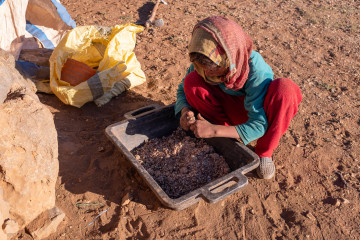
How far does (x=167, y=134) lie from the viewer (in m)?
2.82

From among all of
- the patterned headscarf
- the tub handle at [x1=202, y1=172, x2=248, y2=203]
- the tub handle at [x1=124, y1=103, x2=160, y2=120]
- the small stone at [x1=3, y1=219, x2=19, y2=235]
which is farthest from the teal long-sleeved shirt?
the small stone at [x1=3, y1=219, x2=19, y2=235]

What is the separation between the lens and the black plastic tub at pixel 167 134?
1.93 m

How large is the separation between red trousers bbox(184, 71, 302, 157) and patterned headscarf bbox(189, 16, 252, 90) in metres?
0.32

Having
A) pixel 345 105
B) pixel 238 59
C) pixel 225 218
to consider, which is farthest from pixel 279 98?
pixel 345 105

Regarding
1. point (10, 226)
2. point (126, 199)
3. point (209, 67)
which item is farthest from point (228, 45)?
point (10, 226)

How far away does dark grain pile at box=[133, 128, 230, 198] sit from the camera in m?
2.36

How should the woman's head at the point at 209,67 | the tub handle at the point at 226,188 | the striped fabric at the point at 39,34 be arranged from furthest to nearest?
the striped fabric at the point at 39,34, the woman's head at the point at 209,67, the tub handle at the point at 226,188

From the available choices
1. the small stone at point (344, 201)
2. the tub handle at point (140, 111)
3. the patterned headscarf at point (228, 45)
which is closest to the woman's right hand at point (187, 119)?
the tub handle at point (140, 111)

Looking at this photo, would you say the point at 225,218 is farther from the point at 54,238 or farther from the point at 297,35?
the point at 297,35

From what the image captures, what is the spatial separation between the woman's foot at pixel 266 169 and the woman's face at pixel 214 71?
829 millimetres

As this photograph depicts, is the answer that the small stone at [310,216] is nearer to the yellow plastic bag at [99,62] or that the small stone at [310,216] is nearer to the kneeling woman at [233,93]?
the kneeling woman at [233,93]

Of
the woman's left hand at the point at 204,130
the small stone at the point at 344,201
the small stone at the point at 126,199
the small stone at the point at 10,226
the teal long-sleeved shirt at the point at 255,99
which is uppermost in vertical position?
the teal long-sleeved shirt at the point at 255,99

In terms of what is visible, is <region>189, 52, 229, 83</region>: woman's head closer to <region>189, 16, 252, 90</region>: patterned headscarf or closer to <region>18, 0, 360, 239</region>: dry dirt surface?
<region>189, 16, 252, 90</region>: patterned headscarf

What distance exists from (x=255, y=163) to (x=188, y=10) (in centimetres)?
396
